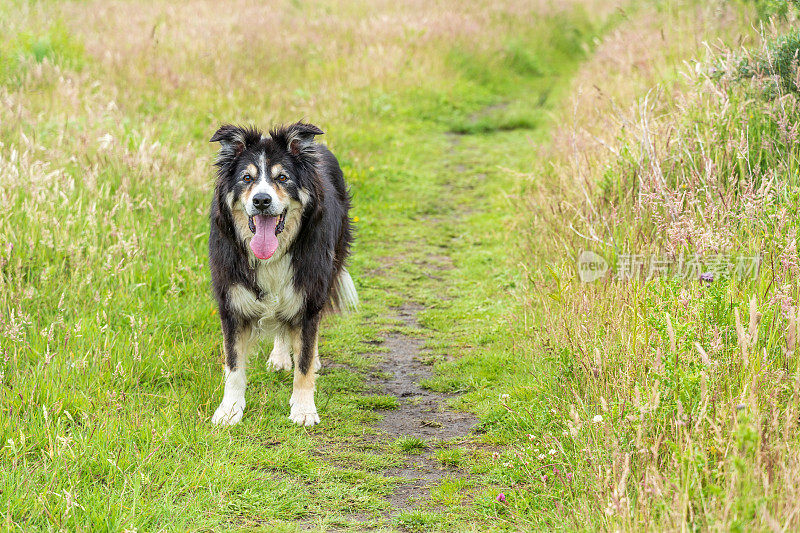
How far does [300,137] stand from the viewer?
4.42m

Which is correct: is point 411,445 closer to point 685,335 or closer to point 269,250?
point 269,250

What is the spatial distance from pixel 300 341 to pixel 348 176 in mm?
4575

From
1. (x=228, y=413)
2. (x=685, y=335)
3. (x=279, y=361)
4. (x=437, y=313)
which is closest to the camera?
(x=685, y=335)

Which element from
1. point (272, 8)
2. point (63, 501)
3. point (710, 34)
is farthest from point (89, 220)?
point (272, 8)

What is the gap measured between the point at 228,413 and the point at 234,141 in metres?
1.59

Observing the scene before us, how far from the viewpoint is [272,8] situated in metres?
15.6

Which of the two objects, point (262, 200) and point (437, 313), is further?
point (437, 313)

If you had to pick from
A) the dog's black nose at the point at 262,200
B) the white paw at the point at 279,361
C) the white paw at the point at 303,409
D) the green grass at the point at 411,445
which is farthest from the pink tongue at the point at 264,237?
the green grass at the point at 411,445

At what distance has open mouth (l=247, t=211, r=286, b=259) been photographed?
4.33m

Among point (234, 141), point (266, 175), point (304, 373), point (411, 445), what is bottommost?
point (411, 445)

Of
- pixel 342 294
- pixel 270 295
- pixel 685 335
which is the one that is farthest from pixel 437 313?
pixel 685 335

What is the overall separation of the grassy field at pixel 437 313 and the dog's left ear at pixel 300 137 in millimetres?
1504

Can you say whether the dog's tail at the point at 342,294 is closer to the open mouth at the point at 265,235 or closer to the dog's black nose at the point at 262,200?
the open mouth at the point at 265,235

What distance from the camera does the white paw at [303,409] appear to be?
4.47m
